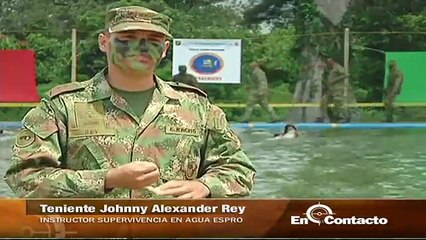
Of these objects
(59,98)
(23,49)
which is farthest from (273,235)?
(23,49)

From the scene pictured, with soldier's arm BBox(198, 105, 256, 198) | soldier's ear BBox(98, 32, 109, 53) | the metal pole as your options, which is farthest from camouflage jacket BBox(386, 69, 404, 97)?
the metal pole

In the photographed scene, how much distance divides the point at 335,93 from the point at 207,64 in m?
0.51

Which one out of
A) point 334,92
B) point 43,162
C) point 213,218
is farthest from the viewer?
point 334,92

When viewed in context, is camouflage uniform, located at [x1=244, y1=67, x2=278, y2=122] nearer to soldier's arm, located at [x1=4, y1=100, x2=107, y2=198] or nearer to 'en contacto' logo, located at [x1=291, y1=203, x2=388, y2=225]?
→ 'en contacto' logo, located at [x1=291, y1=203, x2=388, y2=225]

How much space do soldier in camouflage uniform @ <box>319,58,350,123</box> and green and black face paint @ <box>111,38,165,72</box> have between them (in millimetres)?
714

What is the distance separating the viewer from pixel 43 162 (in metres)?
2.66

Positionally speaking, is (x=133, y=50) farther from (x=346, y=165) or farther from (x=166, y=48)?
(x=346, y=165)

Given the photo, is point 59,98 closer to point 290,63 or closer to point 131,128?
point 131,128

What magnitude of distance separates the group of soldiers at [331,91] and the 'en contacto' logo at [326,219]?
345 mm

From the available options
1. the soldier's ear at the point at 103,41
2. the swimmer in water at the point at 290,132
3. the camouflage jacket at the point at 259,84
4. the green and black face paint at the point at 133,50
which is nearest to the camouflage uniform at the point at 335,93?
the swimmer in water at the point at 290,132

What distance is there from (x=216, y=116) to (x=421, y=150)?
88 cm

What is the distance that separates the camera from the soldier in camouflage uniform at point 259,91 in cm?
311

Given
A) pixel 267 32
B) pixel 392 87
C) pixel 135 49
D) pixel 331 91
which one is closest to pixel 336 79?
pixel 331 91

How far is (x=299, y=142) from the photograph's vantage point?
3150mm
